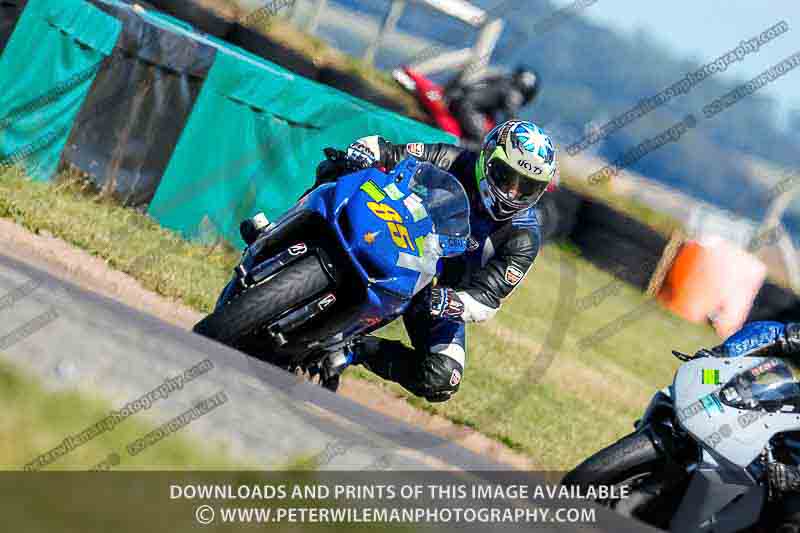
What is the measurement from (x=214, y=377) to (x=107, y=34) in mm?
6637

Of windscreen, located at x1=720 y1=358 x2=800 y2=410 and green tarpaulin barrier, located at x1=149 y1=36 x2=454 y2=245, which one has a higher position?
windscreen, located at x1=720 y1=358 x2=800 y2=410

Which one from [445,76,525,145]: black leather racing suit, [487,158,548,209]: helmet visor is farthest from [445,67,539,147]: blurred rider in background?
[487,158,548,209]: helmet visor

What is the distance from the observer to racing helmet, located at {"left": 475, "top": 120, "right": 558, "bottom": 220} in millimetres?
6617

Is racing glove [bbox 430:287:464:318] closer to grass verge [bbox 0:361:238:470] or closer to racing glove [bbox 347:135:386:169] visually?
racing glove [bbox 347:135:386:169]

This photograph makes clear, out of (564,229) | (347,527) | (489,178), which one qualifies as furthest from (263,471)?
(564,229)

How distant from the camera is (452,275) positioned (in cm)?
689

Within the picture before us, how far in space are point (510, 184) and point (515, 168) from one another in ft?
0.30

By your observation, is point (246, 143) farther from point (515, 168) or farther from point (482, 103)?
point (482, 103)

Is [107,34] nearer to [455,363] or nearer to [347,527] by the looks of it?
[455,363]

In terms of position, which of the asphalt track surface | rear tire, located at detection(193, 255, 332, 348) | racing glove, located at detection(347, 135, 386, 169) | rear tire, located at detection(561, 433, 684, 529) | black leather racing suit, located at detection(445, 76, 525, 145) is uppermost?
the asphalt track surface

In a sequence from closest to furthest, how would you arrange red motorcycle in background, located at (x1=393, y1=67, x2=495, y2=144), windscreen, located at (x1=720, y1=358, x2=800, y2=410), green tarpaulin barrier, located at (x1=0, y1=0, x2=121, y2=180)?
windscreen, located at (x1=720, y1=358, x2=800, y2=410) < green tarpaulin barrier, located at (x1=0, y1=0, x2=121, y2=180) < red motorcycle in background, located at (x1=393, y1=67, x2=495, y2=144)

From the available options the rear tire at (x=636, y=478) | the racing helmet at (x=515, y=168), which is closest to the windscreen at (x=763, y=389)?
the rear tire at (x=636, y=478)

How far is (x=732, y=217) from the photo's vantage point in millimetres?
21641

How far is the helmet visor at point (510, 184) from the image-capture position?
21.7ft
